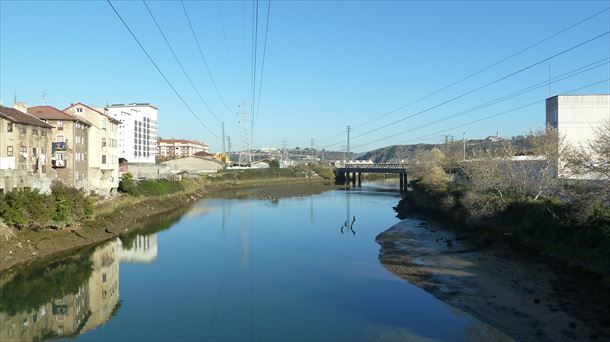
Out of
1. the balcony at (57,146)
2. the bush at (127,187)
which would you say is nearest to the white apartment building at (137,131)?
the bush at (127,187)

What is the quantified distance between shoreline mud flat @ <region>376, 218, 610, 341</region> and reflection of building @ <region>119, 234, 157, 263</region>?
10486mm

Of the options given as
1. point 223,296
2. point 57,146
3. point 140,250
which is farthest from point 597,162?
point 57,146

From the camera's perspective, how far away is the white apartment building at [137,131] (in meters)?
61.6

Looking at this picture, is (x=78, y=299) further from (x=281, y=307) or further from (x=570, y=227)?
(x=570, y=227)

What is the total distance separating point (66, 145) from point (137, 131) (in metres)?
36.0

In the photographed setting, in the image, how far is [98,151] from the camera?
33938 mm

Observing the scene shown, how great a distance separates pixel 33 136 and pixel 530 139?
86.4ft

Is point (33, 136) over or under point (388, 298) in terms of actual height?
over

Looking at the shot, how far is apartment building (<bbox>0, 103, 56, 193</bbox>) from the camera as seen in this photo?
21516 mm

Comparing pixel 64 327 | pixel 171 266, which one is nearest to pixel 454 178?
pixel 171 266

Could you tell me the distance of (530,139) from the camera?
82.1ft

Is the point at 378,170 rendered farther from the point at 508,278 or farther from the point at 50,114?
the point at 508,278

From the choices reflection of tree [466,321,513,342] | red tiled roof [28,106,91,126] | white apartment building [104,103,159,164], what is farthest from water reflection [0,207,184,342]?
white apartment building [104,103,159,164]

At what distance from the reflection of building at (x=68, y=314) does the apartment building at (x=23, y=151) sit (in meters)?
6.97
